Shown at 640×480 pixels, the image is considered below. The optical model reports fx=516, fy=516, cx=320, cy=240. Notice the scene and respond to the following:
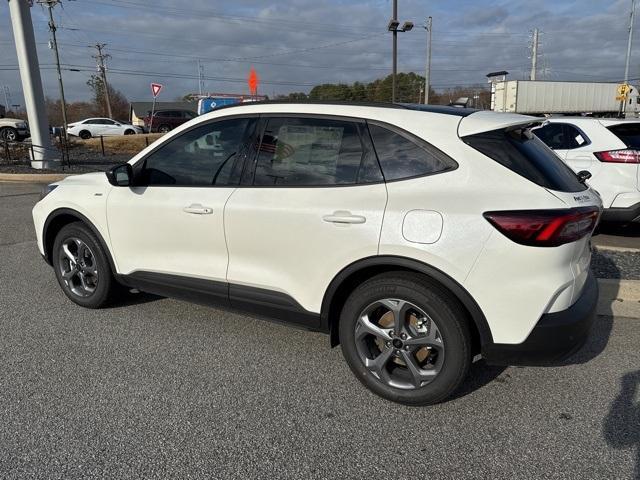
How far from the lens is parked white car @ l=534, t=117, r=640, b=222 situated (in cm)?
632

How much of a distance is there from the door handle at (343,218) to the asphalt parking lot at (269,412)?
41.5 inches

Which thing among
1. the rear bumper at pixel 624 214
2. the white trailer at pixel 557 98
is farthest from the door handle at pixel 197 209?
the white trailer at pixel 557 98

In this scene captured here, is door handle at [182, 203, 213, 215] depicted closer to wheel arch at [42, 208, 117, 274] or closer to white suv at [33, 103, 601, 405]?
white suv at [33, 103, 601, 405]

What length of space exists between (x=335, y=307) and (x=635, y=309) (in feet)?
9.12

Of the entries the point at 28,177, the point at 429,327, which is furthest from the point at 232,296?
the point at 28,177

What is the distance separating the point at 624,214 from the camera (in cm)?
639

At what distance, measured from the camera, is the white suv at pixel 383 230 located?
2621 mm

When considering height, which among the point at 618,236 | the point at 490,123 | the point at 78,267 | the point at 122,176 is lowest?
the point at 618,236

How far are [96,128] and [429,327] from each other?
3572 centimetres

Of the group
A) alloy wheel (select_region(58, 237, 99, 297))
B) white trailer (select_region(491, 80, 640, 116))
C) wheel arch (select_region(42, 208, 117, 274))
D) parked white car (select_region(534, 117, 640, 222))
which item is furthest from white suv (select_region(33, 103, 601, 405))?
white trailer (select_region(491, 80, 640, 116))

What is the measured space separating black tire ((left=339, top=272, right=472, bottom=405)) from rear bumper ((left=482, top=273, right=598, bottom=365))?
0.17 metres

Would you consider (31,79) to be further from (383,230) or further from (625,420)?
(625,420)

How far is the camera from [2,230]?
7586 millimetres

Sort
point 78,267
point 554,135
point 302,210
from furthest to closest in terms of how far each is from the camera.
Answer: point 554,135
point 78,267
point 302,210
